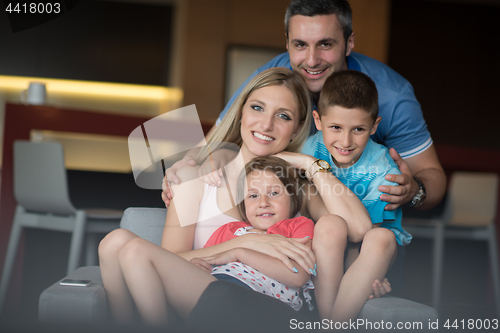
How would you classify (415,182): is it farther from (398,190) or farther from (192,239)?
(192,239)

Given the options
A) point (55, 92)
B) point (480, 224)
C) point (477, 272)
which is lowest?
point (477, 272)

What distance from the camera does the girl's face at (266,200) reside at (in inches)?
39.5

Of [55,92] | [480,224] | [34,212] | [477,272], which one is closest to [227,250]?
[34,212]

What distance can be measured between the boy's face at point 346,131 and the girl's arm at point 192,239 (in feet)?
0.81

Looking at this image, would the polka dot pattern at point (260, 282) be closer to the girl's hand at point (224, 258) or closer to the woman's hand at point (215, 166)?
the girl's hand at point (224, 258)

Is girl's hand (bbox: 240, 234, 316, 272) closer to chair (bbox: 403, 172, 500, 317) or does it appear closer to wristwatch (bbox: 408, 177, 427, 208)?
wristwatch (bbox: 408, 177, 427, 208)

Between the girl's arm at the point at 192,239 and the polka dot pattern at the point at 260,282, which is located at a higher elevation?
the girl's arm at the point at 192,239

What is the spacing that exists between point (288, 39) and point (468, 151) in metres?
1.63

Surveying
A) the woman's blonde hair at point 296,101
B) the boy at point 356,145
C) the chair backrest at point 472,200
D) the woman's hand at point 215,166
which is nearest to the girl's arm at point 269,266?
the boy at point 356,145

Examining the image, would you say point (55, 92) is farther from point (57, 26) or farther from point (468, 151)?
point (468, 151)

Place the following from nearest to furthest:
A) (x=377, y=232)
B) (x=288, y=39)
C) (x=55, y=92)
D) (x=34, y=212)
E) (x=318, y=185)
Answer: (x=377, y=232) < (x=318, y=185) < (x=288, y=39) < (x=34, y=212) < (x=55, y=92)

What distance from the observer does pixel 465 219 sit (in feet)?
7.32

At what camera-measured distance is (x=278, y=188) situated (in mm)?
1011

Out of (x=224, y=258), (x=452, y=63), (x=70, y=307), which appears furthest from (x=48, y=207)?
(x=452, y=63)
